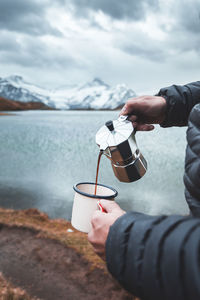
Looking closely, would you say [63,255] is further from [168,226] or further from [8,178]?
[8,178]

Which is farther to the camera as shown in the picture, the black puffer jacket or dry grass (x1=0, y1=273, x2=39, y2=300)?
dry grass (x1=0, y1=273, x2=39, y2=300)

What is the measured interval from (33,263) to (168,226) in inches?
171

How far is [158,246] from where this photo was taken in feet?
2.42

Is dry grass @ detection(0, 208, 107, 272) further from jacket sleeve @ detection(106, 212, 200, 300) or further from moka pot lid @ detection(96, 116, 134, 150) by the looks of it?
jacket sleeve @ detection(106, 212, 200, 300)

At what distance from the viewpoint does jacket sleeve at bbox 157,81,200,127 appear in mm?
1562

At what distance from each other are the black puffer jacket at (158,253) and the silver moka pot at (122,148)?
369 mm

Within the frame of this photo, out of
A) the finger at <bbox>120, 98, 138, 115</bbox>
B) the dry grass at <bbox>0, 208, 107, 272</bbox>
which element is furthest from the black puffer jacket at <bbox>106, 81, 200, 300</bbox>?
the dry grass at <bbox>0, 208, 107, 272</bbox>

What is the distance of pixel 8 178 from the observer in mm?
15602

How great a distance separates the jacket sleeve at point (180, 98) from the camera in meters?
1.56

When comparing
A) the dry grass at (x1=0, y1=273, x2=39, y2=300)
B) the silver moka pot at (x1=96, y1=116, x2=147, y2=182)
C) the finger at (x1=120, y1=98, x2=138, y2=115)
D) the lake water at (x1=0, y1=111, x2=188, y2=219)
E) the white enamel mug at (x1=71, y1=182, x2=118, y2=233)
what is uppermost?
the finger at (x1=120, y1=98, x2=138, y2=115)

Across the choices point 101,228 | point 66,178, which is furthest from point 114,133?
point 66,178

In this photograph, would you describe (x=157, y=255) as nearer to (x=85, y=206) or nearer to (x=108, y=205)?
(x=108, y=205)

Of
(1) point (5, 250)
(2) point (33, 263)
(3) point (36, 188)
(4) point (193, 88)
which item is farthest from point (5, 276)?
(3) point (36, 188)

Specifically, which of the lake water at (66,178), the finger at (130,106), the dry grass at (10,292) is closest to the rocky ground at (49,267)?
the dry grass at (10,292)
